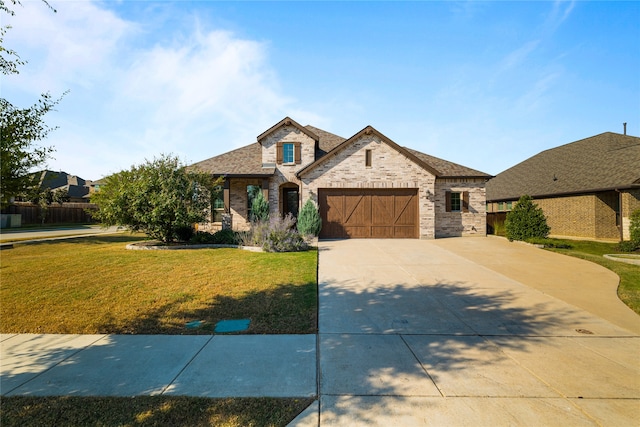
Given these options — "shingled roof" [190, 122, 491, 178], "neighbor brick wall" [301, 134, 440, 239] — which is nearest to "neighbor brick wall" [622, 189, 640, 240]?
"shingled roof" [190, 122, 491, 178]

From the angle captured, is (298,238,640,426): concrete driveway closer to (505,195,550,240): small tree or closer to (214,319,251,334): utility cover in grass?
(214,319,251,334): utility cover in grass

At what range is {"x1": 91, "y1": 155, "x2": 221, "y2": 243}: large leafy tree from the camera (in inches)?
492

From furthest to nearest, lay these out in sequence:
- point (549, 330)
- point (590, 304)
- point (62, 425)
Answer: point (590, 304) → point (549, 330) → point (62, 425)

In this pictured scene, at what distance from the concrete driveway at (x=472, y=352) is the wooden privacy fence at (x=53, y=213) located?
3470 centimetres

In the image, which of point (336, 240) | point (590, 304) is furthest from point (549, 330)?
point (336, 240)

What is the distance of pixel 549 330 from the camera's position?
496 centimetres

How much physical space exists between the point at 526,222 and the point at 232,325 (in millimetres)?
15804

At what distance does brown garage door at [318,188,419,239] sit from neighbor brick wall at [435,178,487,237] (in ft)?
8.26

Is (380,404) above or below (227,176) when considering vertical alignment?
below

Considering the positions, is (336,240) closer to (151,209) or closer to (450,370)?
(151,209)

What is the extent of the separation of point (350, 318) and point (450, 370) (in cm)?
207

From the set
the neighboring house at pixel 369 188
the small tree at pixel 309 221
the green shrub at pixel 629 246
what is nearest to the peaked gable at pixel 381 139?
the neighboring house at pixel 369 188

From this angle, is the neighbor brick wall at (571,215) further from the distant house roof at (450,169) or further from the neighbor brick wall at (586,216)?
the distant house roof at (450,169)

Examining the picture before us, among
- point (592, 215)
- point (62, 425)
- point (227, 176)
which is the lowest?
point (62, 425)
